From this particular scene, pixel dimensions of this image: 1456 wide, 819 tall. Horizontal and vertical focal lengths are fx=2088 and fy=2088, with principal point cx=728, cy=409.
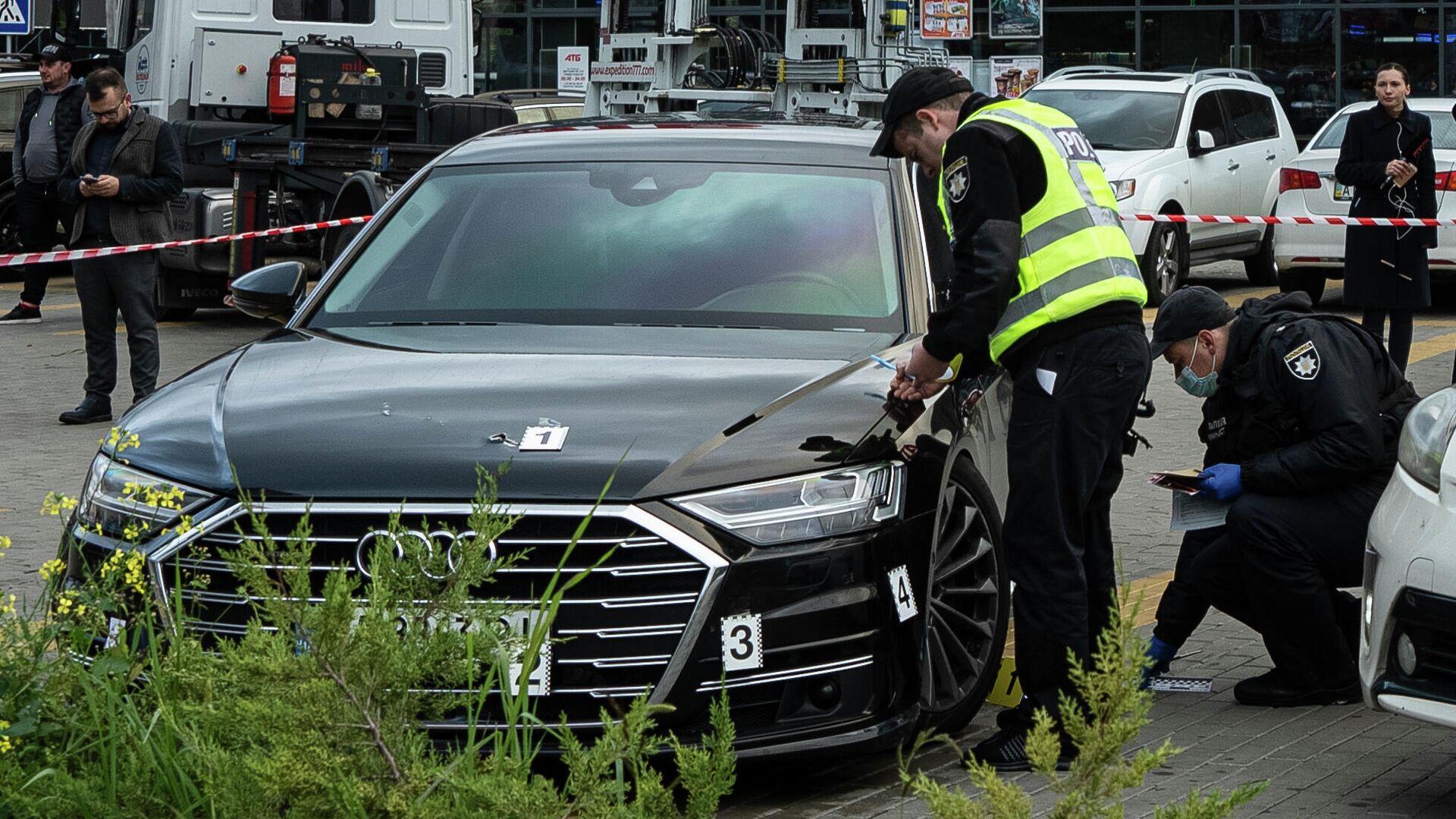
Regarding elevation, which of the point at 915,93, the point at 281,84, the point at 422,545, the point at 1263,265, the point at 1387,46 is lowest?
the point at 1263,265

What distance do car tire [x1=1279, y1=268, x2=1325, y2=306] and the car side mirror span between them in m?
11.5

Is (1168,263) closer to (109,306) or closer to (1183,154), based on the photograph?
(1183,154)

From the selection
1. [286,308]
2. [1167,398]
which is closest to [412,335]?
[286,308]

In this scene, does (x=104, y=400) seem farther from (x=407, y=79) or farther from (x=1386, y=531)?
(x=1386, y=531)

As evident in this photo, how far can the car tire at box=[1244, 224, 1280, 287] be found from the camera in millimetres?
18156

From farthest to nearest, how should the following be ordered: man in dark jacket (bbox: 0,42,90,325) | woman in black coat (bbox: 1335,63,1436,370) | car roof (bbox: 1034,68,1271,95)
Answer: car roof (bbox: 1034,68,1271,95) → man in dark jacket (bbox: 0,42,90,325) → woman in black coat (bbox: 1335,63,1436,370)

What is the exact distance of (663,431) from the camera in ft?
14.1

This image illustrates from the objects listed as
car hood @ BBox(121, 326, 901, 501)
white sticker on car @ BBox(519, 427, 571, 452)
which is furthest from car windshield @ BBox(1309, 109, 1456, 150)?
white sticker on car @ BBox(519, 427, 571, 452)

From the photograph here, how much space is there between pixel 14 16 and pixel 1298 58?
730 inches

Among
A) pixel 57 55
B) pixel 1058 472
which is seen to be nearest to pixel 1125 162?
pixel 57 55

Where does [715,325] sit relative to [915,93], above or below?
below

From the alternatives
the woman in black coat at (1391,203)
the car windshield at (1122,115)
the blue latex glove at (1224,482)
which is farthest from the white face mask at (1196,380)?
the car windshield at (1122,115)

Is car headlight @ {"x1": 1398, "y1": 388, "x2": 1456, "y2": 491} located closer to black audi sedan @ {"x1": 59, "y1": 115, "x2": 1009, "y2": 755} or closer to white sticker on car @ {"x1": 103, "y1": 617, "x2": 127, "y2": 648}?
black audi sedan @ {"x1": 59, "y1": 115, "x2": 1009, "y2": 755}

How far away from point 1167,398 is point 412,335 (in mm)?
7467
